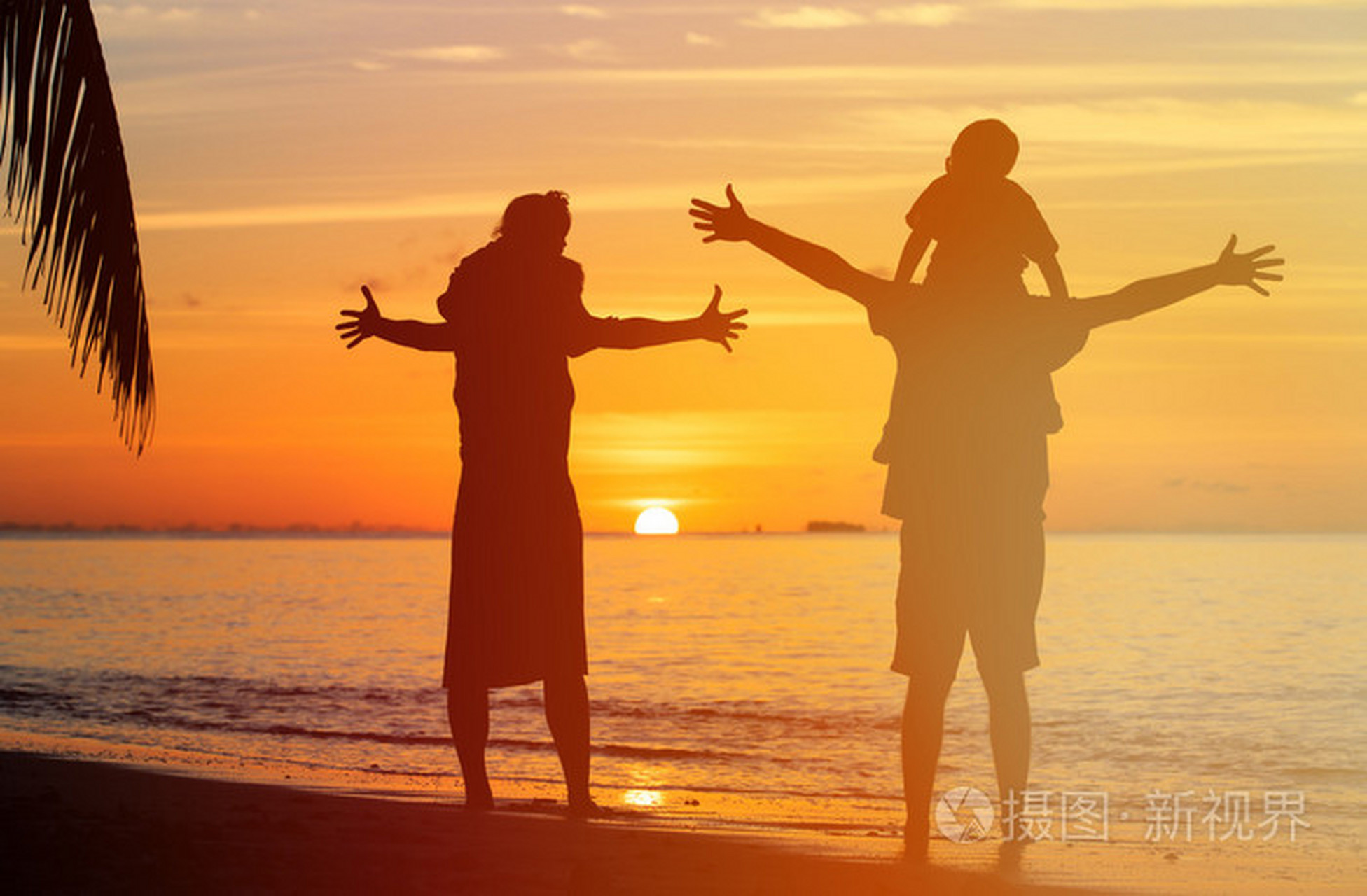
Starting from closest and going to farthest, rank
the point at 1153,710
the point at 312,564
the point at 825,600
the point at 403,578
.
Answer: the point at 1153,710 < the point at 825,600 < the point at 403,578 < the point at 312,564

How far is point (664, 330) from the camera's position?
7.07m

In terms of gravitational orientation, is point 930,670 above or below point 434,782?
above

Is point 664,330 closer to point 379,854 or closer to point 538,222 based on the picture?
point 538,222

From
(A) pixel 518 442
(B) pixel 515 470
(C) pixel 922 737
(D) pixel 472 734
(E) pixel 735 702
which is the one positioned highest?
(A) pixel 518 442

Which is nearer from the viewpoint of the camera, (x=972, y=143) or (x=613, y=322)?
(x=972, y=143)

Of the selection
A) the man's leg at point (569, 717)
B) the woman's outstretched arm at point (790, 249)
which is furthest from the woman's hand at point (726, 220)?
the man's leg at point (569, 717)

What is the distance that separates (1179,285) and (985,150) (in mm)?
924

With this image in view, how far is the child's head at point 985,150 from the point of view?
6.27 meters

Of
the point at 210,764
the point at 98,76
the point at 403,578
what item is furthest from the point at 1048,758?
the point at 403,578

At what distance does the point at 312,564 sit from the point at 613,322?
74.2 meters

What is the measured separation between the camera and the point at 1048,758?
14422 mm

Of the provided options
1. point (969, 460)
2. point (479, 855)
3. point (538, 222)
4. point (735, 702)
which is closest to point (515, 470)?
point (538, 222)

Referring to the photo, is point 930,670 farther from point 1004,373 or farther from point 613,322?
point 613,322

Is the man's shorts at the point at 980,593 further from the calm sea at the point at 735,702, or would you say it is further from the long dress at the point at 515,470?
the calm sea at the point at 735,702
